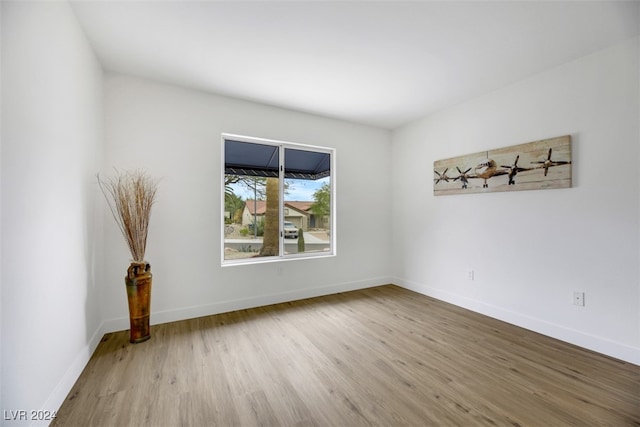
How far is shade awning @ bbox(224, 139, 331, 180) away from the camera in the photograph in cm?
341

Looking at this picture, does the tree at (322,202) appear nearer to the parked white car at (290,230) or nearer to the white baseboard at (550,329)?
the parked white car at (290,230)

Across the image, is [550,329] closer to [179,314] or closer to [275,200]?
[275,200]

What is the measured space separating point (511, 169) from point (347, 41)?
220 centimetres

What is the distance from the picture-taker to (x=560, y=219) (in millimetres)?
2537

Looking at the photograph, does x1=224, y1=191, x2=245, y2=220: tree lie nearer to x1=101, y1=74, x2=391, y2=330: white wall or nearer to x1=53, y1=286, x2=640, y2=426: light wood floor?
x1=101, y1=74, x2=391, y2=330: white wall

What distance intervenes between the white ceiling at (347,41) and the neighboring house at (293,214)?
1402mm

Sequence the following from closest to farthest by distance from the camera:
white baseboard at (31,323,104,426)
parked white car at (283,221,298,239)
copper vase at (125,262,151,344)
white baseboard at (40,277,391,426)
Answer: white baseboard at (31,323,104,426)
white baseboard at (40,277,391,426)
copper vase at (125,262,151,344)
parked white car at (283,221,298,239)

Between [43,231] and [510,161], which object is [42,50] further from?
[510,161]

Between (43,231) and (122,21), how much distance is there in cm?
162

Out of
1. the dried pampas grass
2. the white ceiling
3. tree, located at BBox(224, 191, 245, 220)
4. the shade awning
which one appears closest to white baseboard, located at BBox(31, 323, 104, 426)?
the dried pampas grass

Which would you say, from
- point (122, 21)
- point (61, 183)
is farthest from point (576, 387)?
point (122, 21)

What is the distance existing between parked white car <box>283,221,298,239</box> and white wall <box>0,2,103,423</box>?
2109 mm

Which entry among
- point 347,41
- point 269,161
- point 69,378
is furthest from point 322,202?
point 69,378

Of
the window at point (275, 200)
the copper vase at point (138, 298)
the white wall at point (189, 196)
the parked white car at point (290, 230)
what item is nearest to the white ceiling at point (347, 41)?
the white wall at point (189, 196)
